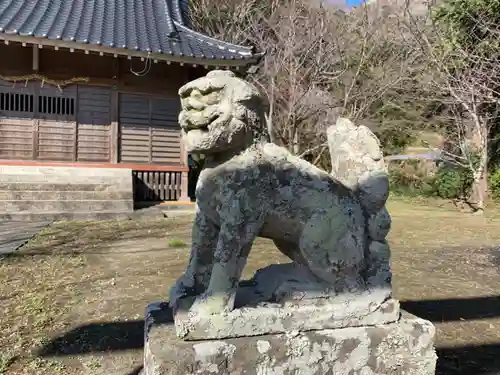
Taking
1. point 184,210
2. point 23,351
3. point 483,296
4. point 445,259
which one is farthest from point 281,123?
point 23,351

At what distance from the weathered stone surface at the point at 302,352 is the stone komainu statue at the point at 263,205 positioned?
139 millimetres

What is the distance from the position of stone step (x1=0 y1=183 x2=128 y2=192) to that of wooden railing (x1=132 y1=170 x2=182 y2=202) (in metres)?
0.81

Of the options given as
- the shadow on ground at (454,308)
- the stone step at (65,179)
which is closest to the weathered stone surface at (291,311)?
the shadow on ground at (454,308)

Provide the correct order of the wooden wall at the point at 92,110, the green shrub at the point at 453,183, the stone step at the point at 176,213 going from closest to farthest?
the stone step at the point at 176,213, the wooden wall at the point at 92,110, the green shrub at the point at 453,183

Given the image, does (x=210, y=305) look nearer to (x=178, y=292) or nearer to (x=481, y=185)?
(x=178, y=292)

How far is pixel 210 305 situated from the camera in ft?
5.39

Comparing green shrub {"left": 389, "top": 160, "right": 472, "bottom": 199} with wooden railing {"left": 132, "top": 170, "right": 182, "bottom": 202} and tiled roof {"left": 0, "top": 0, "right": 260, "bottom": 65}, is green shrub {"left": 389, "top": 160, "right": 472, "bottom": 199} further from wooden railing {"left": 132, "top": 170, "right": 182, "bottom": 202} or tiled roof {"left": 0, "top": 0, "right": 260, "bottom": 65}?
wooden railing {"left": 132, "top": 170, "right": 182, "bottom": 202}

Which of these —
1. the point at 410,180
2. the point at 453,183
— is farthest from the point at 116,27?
the point at 410,180

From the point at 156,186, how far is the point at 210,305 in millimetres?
9038

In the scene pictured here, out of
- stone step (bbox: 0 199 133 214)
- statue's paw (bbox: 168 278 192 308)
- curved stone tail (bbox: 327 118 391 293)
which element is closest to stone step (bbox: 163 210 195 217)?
stone step (bbox: 0 199 133 214)

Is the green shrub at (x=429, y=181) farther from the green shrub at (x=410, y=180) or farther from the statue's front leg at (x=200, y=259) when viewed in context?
the statue's front leg at (x=200, y=259)

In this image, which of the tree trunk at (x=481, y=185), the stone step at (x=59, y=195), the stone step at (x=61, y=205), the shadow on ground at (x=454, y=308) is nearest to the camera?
the shadow on ground at (x=454, y=308)

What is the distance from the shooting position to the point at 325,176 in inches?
72.9

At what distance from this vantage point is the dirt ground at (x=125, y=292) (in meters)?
2.65
